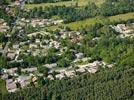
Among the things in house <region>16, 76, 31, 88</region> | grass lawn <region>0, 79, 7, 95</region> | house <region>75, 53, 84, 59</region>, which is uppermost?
house <region>75, 53, 84, 59</region>

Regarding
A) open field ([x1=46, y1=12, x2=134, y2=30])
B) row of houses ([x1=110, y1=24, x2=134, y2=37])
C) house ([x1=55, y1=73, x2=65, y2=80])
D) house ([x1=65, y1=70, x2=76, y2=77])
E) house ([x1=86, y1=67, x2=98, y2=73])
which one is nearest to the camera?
house ([x1=55, y1=73, x2=65, y2=80])

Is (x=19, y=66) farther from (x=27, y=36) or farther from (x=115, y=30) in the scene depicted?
(x=115, y=30)

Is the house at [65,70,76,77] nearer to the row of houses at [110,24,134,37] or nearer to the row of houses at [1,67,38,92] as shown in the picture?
the row of houses at [1,67,38,92]

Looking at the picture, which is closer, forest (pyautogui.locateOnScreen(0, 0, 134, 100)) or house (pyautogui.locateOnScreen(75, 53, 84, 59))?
forest (pyautogui.locateOnScreen(0, 0, 134, 100))

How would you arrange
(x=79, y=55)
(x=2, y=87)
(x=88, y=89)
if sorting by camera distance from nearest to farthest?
(x=88, y=89) < (x=2, y=87) < (x=79, y=55)

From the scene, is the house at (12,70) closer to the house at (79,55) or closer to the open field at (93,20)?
the house at (79,55)

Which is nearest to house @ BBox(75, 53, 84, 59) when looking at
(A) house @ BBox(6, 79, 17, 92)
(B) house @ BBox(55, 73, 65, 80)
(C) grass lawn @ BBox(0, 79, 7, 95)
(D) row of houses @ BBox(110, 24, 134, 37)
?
(B) house @ BBox(55, 73, 65, 80)

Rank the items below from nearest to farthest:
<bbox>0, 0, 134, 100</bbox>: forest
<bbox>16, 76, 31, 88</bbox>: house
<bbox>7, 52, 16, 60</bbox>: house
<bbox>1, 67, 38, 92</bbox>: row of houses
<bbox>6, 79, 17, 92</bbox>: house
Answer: <bbox>0, 0, 134, 100</bbox>: forest → <bbox>6, 79, 17, 92</bbox>: house → <bbox>1, 67, 38, 92</bbox>: row of houses → <bbox>16, 76, 31, 88</bbox>: house → <bbox>7, 52, 16, 60</bbox>: house

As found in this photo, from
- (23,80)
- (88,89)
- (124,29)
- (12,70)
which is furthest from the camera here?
(124,29)

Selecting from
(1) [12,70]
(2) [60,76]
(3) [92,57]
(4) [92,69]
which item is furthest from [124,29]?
(1) [12,70]

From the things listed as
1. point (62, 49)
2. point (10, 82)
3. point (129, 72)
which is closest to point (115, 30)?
point (62, 49)

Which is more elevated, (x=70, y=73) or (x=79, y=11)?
(x=79, y=11)

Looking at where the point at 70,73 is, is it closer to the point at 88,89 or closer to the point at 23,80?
the point at 23,80
